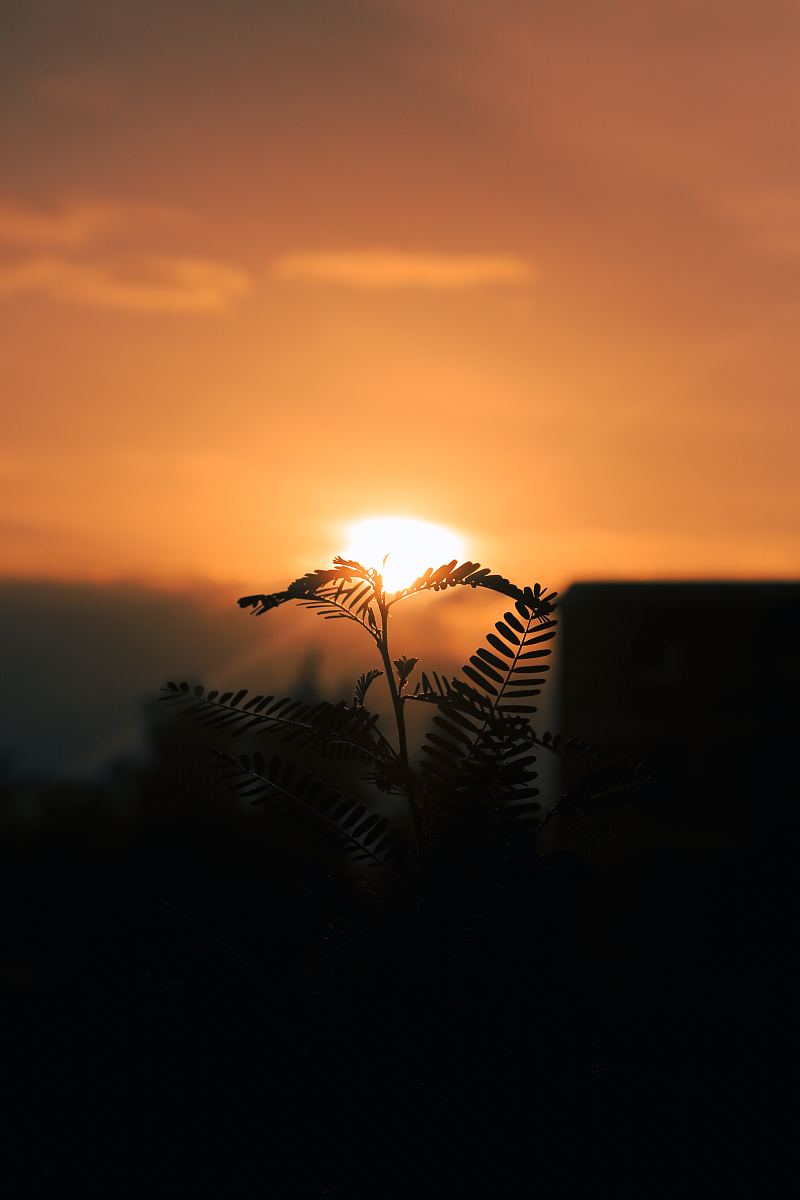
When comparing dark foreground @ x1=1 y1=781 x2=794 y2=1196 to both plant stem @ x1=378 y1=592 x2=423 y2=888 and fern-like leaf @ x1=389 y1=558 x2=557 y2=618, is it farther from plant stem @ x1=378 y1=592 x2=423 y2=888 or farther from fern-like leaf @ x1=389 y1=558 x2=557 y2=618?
Answer: fern-like leaf @ x1=389 y1=558 x2=557 y2=618

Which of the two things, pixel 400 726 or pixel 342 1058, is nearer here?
pixel 342 1058

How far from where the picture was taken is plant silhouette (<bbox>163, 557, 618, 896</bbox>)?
140cm

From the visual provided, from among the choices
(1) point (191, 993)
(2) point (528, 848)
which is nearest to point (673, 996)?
(2) point (528, 848)

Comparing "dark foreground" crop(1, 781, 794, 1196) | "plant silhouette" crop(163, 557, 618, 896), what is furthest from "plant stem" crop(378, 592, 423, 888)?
"dark foreground" crop(1, 781, 794, 1196)

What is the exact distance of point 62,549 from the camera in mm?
2924

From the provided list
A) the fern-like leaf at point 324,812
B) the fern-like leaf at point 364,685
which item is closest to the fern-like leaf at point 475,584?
the fern-like leaf at point 364,685

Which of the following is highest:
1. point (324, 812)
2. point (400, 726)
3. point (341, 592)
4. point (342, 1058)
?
point (341, 592)

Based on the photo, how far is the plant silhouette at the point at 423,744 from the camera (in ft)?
4.58

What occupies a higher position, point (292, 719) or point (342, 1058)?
point (292, 719)

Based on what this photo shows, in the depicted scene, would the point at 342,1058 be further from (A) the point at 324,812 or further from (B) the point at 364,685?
(B) the point at 364,685

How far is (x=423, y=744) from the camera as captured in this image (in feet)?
4.69

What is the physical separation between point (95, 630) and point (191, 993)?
7.66 feet

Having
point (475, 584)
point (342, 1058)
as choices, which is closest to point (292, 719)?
point (475, 584)

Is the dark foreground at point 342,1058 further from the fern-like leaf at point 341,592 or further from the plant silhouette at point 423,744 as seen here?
the fern-like leaf at point 341,592
